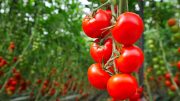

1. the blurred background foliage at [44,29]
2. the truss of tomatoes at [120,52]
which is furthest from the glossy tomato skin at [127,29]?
the blurred background foliage at [44,29]

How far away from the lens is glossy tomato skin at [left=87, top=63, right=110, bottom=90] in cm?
84

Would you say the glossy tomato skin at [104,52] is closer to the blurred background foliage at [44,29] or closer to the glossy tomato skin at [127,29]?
the glossy tomato skin at [127,29]

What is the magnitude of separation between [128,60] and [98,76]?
0.30ft

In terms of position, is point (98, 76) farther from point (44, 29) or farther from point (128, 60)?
point (44, 29)

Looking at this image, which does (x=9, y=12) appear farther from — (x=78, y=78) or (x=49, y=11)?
(x=78, y=78)

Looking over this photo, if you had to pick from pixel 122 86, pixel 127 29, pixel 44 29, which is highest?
pixel 44 29

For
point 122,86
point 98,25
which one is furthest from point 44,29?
point 122,86

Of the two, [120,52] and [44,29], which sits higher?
[44,29]

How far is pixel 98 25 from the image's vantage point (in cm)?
86

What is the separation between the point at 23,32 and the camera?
4.06m

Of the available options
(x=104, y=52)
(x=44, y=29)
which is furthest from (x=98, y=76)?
(x=44, y=29)

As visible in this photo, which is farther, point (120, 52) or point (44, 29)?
point (44, 29)

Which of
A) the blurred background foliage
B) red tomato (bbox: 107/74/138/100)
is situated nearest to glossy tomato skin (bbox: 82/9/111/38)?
red tomato (bbox: 107/74/138/100)

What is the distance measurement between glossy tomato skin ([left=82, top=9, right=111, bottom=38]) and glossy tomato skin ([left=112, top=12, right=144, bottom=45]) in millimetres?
65
